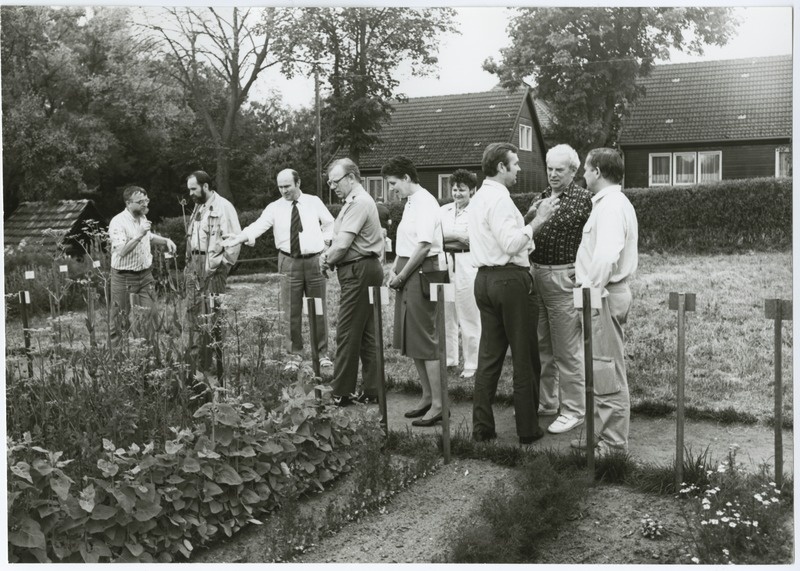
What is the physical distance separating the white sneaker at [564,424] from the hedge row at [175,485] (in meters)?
1.53

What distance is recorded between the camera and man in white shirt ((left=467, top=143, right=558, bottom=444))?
5.26 meters

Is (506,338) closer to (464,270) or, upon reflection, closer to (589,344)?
(589,344)

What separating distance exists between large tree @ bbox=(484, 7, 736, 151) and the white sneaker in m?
2.77

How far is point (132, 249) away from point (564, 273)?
4289 millimetres

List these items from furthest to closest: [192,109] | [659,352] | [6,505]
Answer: [192,109] → [659,352] → [6,505]

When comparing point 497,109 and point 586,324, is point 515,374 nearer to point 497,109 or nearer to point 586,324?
point 586,324

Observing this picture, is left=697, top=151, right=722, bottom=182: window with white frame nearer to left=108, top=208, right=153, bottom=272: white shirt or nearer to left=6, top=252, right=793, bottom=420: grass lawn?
left=6, top=252, right=793, bottom=420: grass lawn

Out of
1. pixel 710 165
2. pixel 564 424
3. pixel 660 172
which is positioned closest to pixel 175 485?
pixel 564 424

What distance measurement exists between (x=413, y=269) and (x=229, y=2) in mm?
2246

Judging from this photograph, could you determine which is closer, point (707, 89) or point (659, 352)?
point (659, 352)

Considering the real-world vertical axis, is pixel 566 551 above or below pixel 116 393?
below

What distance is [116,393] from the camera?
4.54 meters

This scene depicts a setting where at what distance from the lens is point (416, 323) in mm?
5977

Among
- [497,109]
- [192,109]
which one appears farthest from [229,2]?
[497,109]
